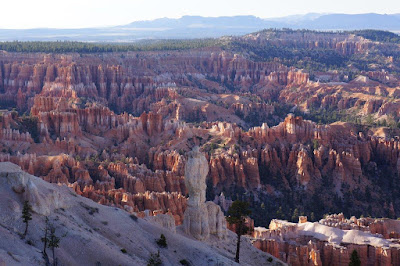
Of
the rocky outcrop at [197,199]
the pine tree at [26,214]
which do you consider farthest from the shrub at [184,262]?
the pine tree at [26,214]

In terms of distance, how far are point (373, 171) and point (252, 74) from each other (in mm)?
82231

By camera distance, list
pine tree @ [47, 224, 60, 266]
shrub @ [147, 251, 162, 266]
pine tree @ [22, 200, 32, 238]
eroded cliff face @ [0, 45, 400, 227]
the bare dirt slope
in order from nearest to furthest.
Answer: pine tree @ [47, 224, 60, 266] < the bare dirt slope < pine tree @ [22, 200, 32, 238] < shrub @ [147, 251, 162, 266] < eroded cliff face @ [0, 45, 400, 227]

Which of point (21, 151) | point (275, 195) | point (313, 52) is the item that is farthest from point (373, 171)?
point (313, 52)

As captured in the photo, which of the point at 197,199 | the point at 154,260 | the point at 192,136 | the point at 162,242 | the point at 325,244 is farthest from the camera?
the point at 192,136

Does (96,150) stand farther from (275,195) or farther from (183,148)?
(275,195)

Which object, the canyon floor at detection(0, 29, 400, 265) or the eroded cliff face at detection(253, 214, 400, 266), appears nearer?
the eroded cliff face at detection(253, 214, 400, 266)

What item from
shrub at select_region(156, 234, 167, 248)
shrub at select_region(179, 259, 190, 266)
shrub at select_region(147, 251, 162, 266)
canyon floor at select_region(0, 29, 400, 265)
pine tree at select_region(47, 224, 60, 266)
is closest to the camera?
pine tree at select_region(47, 224, 60, 266)

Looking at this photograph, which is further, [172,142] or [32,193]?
[172,142]

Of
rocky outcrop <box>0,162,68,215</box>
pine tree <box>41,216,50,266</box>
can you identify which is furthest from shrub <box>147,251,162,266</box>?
rocky outcrop <box>0,162,68,215</box>

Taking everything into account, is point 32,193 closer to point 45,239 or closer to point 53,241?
point 45,239

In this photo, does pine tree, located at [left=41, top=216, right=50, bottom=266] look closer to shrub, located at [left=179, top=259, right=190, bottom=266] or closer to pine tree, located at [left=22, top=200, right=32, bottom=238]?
pine tree, located at [left=22, top=200, right=32, bottom=238]

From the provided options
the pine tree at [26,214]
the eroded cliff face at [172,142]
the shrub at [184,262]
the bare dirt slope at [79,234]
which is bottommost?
the eroded cliff face at [172,142]

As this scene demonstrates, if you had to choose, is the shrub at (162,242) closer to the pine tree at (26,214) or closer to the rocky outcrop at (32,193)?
the rocky outcrop at (32,193)

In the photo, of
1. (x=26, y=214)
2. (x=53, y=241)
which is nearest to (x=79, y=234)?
(x=26, y=214)
